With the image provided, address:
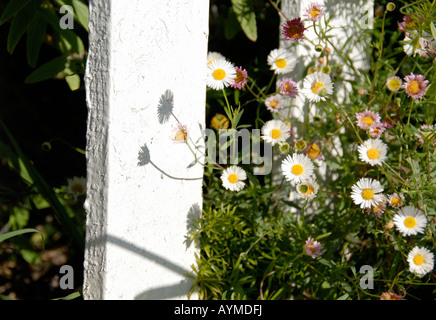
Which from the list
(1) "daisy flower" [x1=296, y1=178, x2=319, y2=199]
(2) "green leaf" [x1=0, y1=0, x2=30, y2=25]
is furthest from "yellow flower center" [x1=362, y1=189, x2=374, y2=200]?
(2) "green leaf" [x1=0, y1=0, x2=30, y2=25]

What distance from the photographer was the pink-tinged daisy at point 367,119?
109cm

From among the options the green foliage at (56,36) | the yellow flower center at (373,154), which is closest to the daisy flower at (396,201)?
the yellow flower center at (373,154)

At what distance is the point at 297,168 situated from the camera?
110 centimetres

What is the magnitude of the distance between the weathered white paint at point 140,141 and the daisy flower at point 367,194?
414 millimetres

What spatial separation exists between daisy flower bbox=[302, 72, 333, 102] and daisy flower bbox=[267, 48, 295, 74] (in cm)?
11

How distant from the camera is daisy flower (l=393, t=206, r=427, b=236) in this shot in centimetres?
99

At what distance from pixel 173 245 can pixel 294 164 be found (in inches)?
14.4

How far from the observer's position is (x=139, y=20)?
972 millimetres

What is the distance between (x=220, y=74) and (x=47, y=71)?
1.62ft

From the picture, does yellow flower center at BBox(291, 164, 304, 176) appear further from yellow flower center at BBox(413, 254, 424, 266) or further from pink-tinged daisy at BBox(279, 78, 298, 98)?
yellow flower center at BBox(413, 254, 424, 266)

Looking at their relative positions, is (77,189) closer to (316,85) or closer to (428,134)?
(316,85)

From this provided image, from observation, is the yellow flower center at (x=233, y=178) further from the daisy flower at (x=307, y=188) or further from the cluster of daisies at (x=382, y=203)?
the cluster of daisies at (x=382, y=203)

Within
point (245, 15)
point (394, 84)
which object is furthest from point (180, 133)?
point (394, 84)

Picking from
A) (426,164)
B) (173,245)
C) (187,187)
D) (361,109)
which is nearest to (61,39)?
(187,187)
